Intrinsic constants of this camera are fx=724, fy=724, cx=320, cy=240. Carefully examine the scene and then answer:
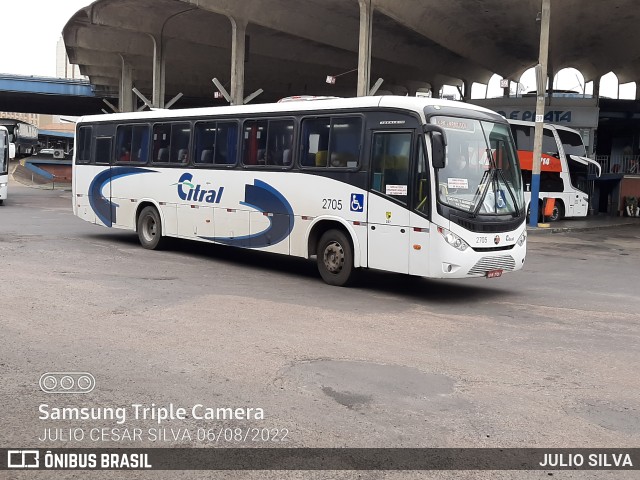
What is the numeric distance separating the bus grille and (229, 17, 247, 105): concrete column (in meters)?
22.6

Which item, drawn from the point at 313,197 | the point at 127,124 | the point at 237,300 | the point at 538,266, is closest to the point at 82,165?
the point at 127,124

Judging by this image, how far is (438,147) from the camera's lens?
34.1 feet

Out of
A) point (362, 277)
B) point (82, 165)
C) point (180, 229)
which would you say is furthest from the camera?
point (82, 165)

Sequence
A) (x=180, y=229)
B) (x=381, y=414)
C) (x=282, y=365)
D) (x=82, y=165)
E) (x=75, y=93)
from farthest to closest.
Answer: (x=75, y=93) < (x=82, y=165) < (x=180, y=229) < (x=282, y=365) < (x=381, y=414)

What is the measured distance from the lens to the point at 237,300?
10.3 meters

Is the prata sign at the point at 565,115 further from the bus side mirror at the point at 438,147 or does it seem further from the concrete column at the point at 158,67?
the bus side mirror at the point at 438,147

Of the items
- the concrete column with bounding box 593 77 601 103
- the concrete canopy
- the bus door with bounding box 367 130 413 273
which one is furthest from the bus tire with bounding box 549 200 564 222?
the bus door with bounding box 367 130 413 273

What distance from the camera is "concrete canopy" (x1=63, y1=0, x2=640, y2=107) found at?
32.5 m

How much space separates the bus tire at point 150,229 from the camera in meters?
16.0

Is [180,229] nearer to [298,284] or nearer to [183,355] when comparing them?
[298,284]

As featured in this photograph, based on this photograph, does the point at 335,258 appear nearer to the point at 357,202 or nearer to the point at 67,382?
the point at 357,202

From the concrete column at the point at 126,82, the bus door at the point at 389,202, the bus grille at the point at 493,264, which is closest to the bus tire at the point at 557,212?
the bus grille at the point at 493,264

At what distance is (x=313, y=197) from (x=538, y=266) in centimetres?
628

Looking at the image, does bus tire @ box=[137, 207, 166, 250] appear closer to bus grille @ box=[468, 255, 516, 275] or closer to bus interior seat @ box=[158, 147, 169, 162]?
bus interior seat @ box=[158, 147, 169, 162]
